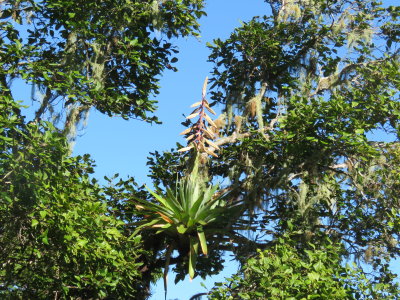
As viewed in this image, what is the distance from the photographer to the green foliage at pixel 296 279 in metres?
6.55

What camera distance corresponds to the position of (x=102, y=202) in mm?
8305

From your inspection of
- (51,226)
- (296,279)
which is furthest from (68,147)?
(296,279)

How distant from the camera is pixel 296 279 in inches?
261

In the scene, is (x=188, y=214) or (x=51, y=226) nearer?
(x=51, y=226)

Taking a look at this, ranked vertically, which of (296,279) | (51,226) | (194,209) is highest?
(194,209)

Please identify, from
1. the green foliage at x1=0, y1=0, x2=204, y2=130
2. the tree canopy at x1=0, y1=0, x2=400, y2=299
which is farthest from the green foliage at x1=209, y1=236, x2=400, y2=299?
the green foliage at x1=0, y1=0, x2=204, y2=130

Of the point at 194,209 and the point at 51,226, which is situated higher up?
the point at 194,209

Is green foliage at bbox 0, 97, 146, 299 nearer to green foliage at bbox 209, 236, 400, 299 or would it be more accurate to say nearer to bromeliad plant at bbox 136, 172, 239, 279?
bromeliad plant at bbox 136, 172, 239, 279

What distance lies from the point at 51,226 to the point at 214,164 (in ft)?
9.13

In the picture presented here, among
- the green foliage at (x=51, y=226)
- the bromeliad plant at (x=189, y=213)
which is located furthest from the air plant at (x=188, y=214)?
the green foliage at (x=51, y=226)

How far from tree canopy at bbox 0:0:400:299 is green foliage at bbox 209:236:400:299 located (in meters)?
0.02

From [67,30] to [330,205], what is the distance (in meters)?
4.27

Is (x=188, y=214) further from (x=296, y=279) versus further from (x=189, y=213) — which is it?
(x=296, y=279)

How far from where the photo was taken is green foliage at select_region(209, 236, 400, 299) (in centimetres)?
655
